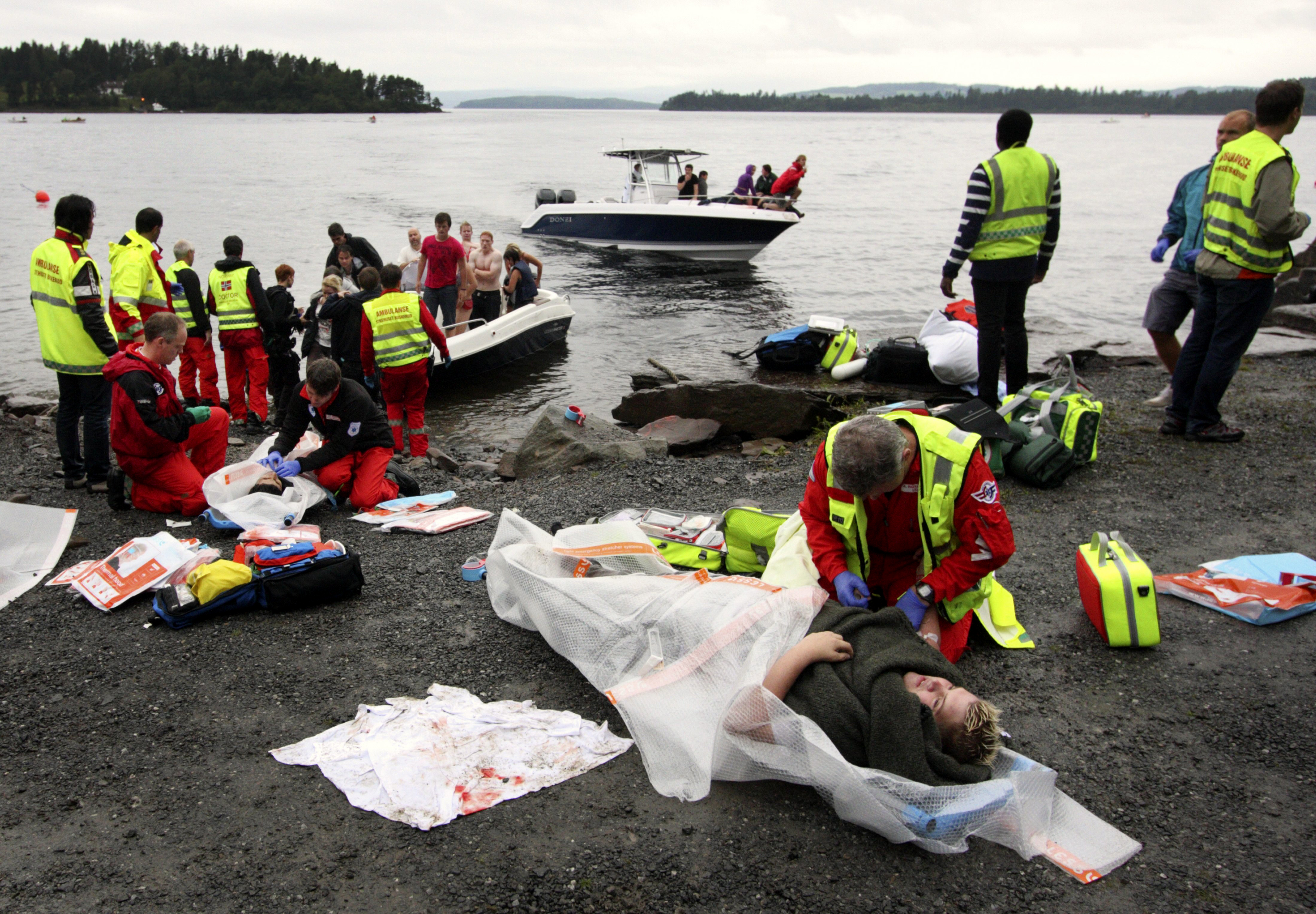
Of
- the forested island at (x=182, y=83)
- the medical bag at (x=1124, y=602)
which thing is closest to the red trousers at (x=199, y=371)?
the medical bag at (x=1124, y=602)

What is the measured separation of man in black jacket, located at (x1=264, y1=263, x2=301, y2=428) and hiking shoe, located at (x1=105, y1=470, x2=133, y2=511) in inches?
97.8

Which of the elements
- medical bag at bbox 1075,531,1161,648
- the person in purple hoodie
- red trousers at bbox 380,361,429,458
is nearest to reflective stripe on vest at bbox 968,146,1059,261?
medical bag at bbox 1075,531,1161,648

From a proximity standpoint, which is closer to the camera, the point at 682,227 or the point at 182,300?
the point at 182,300

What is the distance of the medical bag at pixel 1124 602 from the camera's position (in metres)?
3.47

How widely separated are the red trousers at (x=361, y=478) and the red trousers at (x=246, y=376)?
10.6 ft

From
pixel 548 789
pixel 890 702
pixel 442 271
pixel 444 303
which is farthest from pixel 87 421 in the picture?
pixel 890 702

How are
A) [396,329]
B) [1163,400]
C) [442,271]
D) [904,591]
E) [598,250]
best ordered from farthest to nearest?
[598,250]
[442,271]
[396,329]
[1163,400]
[904,591]

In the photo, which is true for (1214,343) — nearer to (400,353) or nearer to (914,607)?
(914,607)

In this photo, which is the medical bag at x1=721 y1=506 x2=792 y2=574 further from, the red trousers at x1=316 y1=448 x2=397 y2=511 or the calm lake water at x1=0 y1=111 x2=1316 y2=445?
the calm lake water at x1=0 y1=111 x2=1316 y2=445

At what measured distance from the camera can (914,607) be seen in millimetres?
3156

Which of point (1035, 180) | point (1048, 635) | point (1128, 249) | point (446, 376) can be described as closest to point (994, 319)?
point (1035, 180)

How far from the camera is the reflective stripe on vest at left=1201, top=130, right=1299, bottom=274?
492 centimetres

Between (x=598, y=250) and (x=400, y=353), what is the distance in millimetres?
13693

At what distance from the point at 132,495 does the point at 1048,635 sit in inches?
212
